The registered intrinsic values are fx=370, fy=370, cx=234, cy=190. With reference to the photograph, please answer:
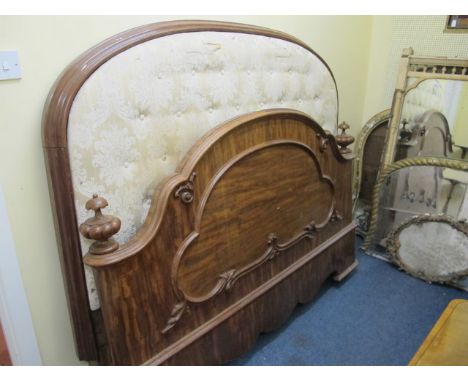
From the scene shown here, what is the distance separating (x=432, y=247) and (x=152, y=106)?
1.65 metres

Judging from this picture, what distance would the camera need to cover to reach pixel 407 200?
81.2 inches

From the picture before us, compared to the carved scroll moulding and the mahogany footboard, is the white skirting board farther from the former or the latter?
the carved scroll moulding

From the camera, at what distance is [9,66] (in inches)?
35.2

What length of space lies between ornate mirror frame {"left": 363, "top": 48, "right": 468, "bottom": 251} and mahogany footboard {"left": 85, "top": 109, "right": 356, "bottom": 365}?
1.44 feet

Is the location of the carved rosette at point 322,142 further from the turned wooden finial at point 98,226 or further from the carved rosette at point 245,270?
the turned wooden finial at point 98,226

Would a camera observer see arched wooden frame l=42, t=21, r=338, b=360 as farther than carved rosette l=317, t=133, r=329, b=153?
No

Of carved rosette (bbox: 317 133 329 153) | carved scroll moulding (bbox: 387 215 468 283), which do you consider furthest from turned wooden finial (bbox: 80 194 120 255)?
carved scroll moulding (bbox: 387 215 468 283)

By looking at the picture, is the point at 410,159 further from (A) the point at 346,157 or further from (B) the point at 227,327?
(B) the point at 227,327

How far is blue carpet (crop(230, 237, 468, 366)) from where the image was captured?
1562 mm

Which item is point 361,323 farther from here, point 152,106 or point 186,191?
point 152,106

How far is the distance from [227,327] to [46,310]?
60 centimetres

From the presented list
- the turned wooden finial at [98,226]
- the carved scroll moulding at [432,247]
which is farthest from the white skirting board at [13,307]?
the carved scroll moulding at [432,247]

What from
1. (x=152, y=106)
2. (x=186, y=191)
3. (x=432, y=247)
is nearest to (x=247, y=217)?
(x=186, y=191)
